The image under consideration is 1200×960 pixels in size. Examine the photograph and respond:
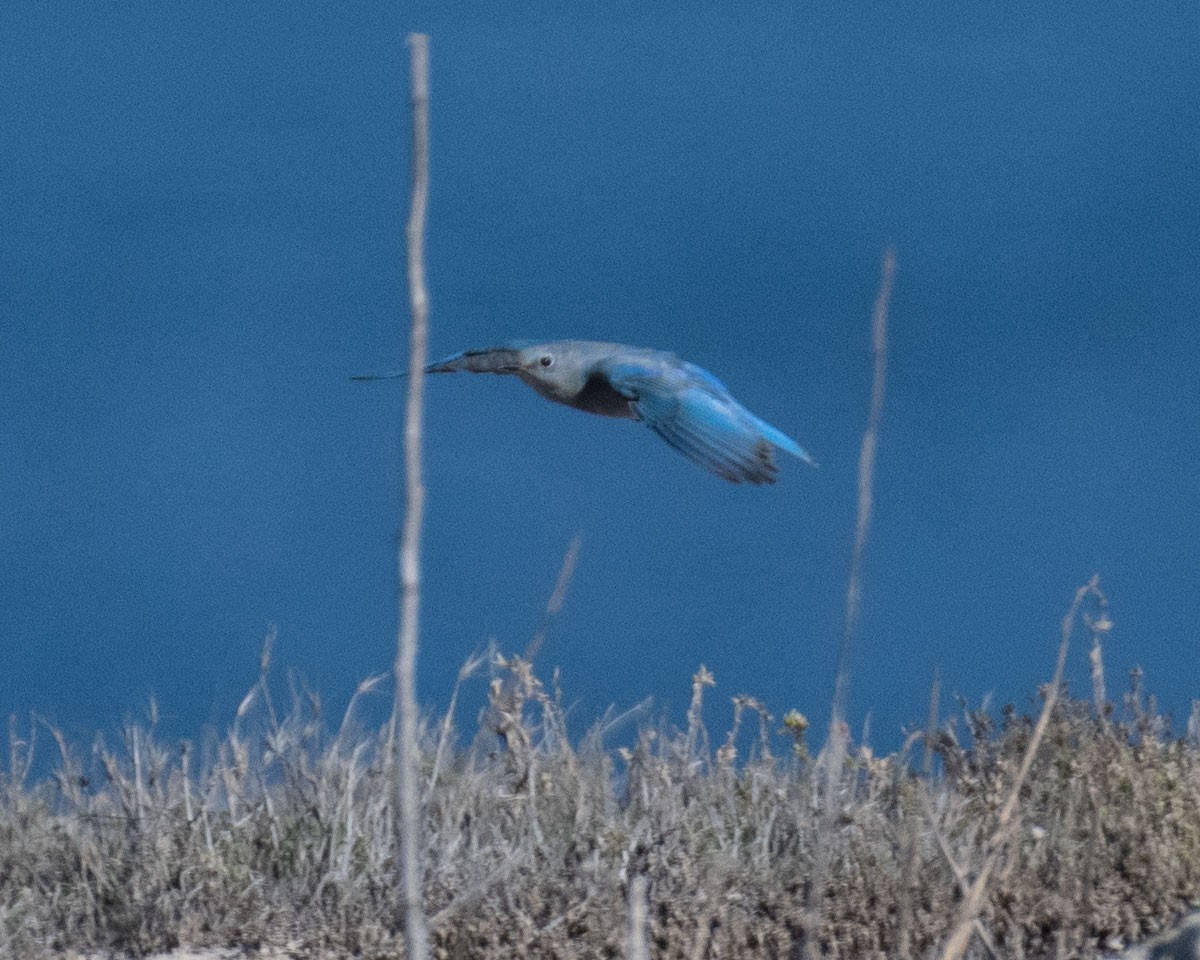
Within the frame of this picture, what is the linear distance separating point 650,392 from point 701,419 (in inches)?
9.0

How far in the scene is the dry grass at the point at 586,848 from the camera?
509 centimetres

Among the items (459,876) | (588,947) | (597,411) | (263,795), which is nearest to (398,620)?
(597,411)

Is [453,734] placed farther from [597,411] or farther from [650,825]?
[597,411]

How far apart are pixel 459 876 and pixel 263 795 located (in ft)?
2.53

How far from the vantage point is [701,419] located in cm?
395

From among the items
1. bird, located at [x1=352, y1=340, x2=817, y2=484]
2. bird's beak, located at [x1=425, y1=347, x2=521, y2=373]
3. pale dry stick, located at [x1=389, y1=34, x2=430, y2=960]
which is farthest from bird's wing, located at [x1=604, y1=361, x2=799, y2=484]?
pale dry stick, located at [x1=389, y1=34, x2=430, y2=960]

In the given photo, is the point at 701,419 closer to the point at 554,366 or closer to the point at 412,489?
the point at 554,366

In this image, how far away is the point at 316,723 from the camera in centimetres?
572

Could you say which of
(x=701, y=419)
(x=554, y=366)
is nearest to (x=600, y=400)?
(x=554, y=366)

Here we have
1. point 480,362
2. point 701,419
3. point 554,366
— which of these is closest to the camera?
point 701,419

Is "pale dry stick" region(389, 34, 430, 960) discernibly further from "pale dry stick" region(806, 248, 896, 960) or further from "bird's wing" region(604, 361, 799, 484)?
"bird's wing" region(604, 361, 799, 484)

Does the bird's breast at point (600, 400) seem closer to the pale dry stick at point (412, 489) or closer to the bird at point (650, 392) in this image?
the bird at point (650, 392)

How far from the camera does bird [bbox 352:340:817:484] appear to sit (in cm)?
380

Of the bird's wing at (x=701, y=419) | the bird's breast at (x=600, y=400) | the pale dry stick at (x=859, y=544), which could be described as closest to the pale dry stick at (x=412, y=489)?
the pale dry stick at (x=859, y=544)
